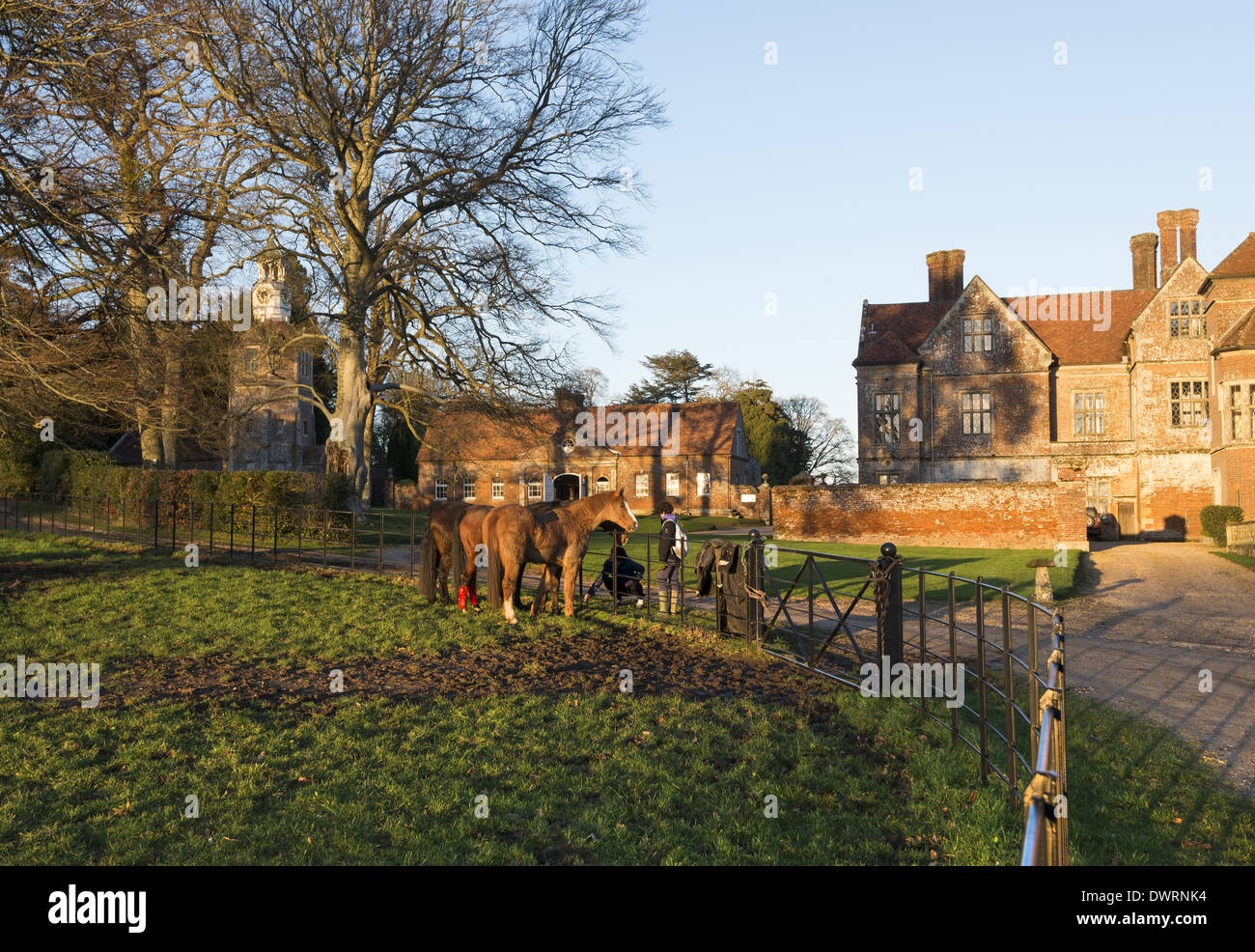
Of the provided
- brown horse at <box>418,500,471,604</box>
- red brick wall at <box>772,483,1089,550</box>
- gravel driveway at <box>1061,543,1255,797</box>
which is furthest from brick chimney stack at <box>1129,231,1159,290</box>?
brown horse at <box>418,500,471,604</box>

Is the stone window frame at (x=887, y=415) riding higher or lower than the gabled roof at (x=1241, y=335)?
lower

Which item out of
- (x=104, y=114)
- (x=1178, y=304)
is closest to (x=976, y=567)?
(x=104, y=114)

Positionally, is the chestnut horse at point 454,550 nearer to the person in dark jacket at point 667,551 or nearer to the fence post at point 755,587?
the person in dark jacket at point 667,551

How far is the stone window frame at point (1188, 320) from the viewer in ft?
132

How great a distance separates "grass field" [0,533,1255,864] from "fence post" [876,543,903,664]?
28.0 inches

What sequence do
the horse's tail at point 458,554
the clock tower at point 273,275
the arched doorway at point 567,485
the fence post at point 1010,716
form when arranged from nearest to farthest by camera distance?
1. the fence post at point 1010,716
2. the horse's tail at point 458,554
3. the clock tower at point 273,275
4. the arched doorway at point 567,485

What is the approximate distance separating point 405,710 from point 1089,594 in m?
16.7

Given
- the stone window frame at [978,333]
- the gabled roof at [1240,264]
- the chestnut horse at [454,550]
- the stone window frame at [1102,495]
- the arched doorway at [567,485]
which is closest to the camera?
the chestnut horse at [454,550]

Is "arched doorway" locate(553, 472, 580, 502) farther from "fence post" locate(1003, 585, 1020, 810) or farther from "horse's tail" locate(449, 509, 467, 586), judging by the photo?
"fence post" locate(1003, 585, 1020, 810)

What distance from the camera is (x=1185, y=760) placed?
7426 mm

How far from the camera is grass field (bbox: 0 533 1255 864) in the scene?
209 inches

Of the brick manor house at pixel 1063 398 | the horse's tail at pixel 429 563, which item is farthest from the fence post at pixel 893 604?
the brick manor house at pixel 1063 398

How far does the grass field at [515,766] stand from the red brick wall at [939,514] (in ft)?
67.2
